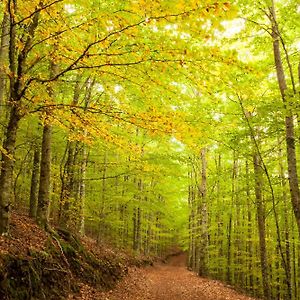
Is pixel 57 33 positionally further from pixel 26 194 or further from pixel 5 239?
pixel 26 194

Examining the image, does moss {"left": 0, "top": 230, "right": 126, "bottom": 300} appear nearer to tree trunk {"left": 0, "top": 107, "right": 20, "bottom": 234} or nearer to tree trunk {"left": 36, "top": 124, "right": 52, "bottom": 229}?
tree trunk {"left": 36, "top": 124, "right": 52, "bottom": 229}

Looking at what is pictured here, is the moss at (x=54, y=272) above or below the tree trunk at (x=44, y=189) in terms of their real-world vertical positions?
below

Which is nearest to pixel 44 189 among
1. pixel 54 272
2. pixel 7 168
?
pixel 54 272

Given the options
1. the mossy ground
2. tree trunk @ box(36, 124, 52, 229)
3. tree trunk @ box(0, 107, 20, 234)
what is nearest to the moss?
the mossy ground

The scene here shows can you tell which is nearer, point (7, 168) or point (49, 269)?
point (7, 168)

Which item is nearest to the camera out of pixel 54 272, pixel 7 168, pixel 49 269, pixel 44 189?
pixel 7 168

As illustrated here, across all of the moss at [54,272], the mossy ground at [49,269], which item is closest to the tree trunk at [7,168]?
the mossy ground at [49,269]

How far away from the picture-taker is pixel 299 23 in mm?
9812

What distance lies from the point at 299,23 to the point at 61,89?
8.20 meters

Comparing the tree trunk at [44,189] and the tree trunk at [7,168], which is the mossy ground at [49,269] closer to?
the tree trunk at [44,189]

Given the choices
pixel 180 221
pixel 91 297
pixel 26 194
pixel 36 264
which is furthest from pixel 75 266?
pixel 180 221

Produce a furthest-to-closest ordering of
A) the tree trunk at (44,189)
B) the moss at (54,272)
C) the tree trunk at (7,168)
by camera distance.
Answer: the tree trunk at (44,189), the tree trunk at (7,168), the moss at (54,272)

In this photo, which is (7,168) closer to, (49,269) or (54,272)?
(49,269)

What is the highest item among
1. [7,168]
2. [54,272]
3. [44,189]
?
[7,168]
